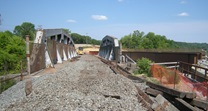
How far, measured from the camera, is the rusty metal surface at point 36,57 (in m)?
14.4

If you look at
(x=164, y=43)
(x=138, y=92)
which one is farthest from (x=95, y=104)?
(x=164, y=43)

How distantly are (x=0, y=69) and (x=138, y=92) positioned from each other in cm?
1683

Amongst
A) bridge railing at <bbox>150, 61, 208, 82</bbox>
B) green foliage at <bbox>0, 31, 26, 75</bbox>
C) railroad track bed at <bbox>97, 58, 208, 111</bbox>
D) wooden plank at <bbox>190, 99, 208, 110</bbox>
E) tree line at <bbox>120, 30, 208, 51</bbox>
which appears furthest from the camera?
tree line at <bbox>120, 30, 208, 51</bbox>

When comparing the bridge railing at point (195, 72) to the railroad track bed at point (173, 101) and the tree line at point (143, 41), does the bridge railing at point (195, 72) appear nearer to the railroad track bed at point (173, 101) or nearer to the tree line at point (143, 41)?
the railroad track bed at point (173, 101)

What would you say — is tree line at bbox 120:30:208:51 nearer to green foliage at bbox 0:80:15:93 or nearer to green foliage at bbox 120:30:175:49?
green foliage at bbox 120:30:175:49

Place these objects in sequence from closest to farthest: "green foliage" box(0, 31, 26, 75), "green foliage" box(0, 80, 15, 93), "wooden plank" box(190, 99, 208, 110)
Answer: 1. "wooden plank" box(190, 99, 208, 110)
2. "green foliage" box(0, 80, 15, 93)
3. "green foliage" box(0, 31, 26, 75)

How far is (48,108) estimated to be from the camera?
6008 millimetres

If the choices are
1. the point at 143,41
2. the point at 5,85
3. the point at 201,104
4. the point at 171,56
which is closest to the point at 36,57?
the point at 5,85

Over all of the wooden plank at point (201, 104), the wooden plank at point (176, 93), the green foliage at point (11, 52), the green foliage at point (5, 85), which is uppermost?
the green foliage at point (11, 52)

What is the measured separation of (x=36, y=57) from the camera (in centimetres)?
1521

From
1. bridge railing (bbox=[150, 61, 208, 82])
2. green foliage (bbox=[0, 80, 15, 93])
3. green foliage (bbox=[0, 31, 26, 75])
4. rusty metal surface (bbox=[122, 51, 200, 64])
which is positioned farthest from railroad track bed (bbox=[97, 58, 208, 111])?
green foliage (bbox=[0, 31, 26, 75])

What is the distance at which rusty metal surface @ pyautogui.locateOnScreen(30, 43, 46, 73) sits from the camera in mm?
14391

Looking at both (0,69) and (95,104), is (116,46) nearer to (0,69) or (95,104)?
(0,69)

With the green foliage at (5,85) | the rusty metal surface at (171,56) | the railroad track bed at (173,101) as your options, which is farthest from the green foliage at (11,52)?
the rusty metal surface at (171,56)
